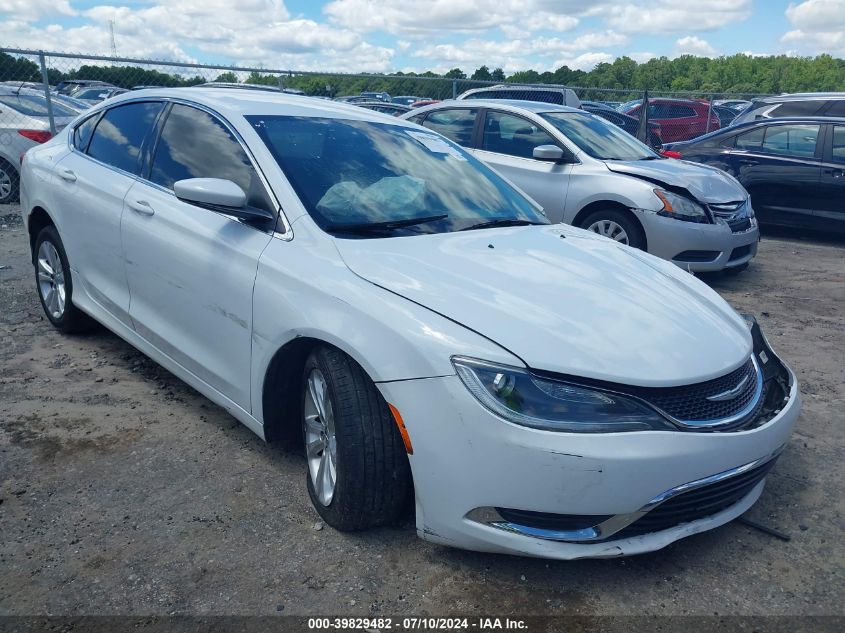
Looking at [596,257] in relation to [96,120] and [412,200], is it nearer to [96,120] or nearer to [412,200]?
[412,200]

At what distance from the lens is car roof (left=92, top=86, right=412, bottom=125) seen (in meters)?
3.67

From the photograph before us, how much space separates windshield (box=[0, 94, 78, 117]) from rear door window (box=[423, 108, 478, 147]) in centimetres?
573

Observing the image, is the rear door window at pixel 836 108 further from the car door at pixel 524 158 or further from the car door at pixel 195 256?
the car door at pixel 195 256

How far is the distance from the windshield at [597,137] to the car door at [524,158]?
201 mm

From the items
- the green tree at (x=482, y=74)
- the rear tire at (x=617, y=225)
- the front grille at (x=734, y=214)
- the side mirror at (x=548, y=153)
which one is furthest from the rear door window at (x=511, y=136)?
the green tree at (x=482, y=74)

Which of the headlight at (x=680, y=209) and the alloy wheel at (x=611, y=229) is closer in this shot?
the headlight at (x=680, y=209)

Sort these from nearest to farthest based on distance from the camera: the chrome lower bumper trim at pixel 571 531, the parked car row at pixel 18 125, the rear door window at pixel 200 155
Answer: the chrome lower bumper trim at pixel 571 531
the rear door window at pixel 200 155
the parked car row at pixel 18 125

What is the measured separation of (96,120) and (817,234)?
29.2 ft

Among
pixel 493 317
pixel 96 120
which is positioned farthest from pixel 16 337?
pixel 493 317

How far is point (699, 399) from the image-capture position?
8.48ft

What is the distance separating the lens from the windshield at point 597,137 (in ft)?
24.2

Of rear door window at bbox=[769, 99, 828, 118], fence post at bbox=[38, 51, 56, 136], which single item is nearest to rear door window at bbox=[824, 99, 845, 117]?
rear door window at bbox=[769, 99, 828, 118]

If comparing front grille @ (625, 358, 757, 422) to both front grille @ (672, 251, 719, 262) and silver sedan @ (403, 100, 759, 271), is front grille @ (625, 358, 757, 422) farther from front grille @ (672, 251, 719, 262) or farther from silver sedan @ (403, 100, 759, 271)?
front grille @ (672, 251, 719, 262)

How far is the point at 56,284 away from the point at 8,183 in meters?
6.41
